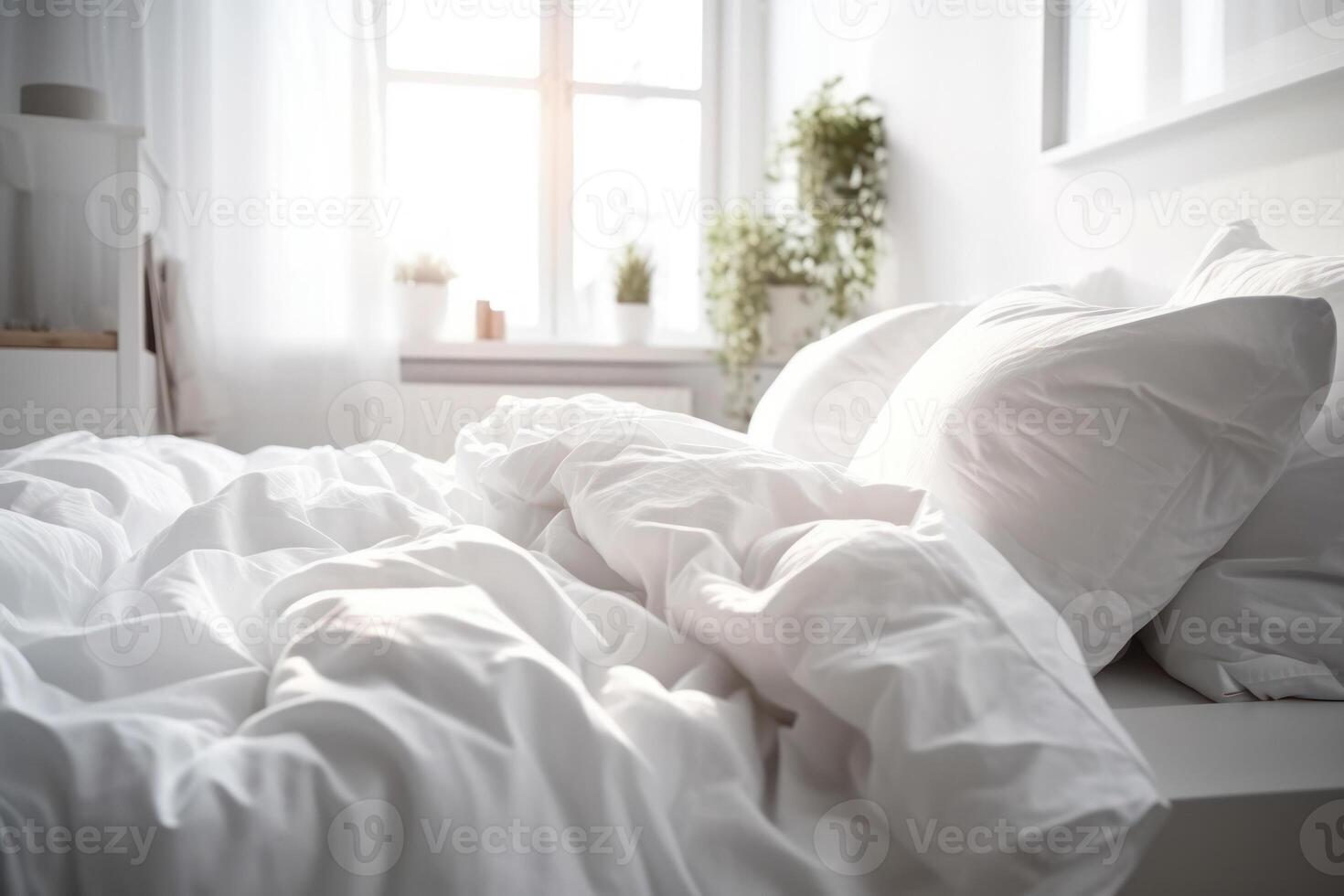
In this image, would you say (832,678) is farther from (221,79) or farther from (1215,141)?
(221,79)

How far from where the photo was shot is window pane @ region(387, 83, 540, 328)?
136 inches

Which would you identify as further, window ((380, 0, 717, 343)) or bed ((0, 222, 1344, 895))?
window ((380, 0, 717, 343))

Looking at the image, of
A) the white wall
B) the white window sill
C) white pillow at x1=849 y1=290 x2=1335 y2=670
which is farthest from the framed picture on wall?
the white window sill

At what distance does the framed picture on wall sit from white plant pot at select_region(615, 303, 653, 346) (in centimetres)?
173

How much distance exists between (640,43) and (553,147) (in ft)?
1.68

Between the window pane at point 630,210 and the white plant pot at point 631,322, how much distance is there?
8 cm

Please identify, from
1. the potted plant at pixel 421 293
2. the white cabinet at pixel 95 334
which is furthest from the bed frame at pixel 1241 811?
the potted plant at pixel 421 293

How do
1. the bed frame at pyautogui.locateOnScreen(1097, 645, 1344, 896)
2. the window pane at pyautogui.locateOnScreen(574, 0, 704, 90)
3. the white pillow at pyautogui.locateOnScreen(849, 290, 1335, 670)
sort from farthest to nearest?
1. the window pane at pyautogui.locateOnScreen(574, 0, 704, 90)
2. the white pillow at pyautogui.locateOnScreen(849, 290, 1335, 670)
3. the bed frame at pyautogui.locateOnScreen(1097, 645, 1344, 896)

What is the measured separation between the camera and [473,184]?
354 cm

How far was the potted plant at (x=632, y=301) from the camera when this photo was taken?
3502 mm

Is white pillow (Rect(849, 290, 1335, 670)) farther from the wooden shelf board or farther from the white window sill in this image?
the white window sill

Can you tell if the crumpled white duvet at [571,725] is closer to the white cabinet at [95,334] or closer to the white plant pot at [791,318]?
the white cabinet at [95,334]

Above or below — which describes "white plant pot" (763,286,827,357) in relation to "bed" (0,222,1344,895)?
above

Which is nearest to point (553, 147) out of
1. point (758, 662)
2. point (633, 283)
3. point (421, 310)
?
point (633, 283)
